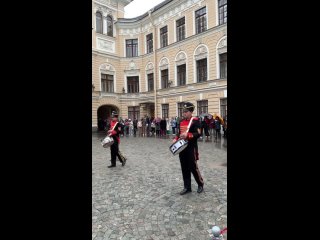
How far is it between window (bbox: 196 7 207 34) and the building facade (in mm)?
79

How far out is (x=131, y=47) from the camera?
24.4m

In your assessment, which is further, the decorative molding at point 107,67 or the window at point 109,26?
the window at point 109,26

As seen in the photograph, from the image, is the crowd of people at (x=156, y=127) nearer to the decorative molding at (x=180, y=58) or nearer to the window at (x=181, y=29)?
the decorative molding at (x=180, y=58)

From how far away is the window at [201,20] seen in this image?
17969 mm

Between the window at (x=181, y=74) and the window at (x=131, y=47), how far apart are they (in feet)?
21.6

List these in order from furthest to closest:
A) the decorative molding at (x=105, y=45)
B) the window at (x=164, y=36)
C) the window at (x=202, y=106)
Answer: the decorative molding at (x=105, y=45), the window at (x=164, y=36), the window at (x=202, y=106)

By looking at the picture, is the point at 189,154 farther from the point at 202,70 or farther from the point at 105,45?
the point at 105,45

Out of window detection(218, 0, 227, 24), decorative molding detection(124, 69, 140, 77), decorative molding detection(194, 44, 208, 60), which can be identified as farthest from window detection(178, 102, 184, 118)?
window detection(218, 0, 227, 24)

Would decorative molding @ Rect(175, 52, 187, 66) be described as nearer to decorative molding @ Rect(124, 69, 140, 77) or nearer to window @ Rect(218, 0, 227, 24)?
window @ Rect(218, 0, 227, 24)

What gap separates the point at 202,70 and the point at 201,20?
424cm

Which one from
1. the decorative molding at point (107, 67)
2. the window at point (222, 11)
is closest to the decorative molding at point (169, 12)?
the window at point (222, 11)
